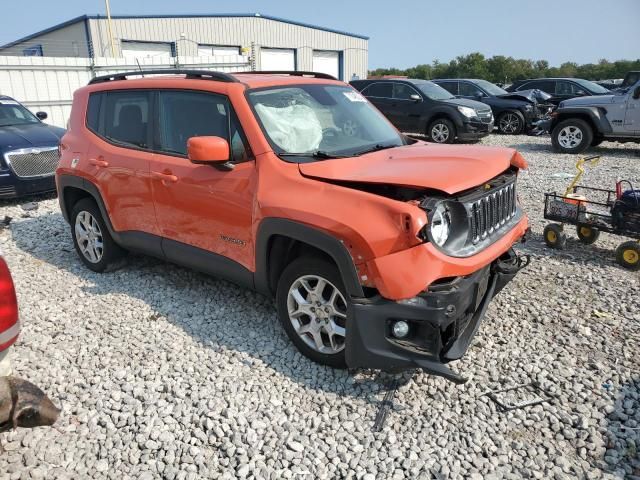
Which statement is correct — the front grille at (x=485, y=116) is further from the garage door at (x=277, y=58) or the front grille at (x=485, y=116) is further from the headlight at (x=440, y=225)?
the garage door at (x=277, y=58)

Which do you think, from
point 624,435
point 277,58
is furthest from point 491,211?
point 277,58

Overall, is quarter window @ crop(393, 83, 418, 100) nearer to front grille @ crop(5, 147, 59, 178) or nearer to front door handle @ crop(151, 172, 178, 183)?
front grille @ crop(5, 147, 59, 178)

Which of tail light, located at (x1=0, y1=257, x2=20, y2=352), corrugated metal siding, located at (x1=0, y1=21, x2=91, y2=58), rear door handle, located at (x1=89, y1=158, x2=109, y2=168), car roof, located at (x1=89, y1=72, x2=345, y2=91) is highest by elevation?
corrugated metal siding, located at (x1=0, y1=21, x2=91, y2=58)

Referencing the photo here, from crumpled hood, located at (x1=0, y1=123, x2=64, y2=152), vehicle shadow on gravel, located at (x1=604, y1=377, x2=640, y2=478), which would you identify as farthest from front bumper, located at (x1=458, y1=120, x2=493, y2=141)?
vehicle shadow on gravel, located at (x1=604, y1=377, x2=640, y2=478)

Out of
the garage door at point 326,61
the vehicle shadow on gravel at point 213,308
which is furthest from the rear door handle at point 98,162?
the garage door at point 326,61

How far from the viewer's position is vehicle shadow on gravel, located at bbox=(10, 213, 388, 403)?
10.7 feet

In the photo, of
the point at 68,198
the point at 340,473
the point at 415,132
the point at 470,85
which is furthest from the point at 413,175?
the point at 470,85

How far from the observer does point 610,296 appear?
4.30 meters

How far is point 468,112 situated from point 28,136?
9.59m

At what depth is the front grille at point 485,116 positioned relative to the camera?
12.7 metres

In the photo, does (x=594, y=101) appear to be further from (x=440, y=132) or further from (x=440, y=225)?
(x=440, y=225)

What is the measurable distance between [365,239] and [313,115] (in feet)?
4.65

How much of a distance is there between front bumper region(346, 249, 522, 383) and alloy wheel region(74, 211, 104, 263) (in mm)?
3188

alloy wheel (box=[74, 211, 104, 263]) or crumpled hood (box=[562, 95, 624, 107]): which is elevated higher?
crumpled hood (box=[562, 95, 624, 107])
